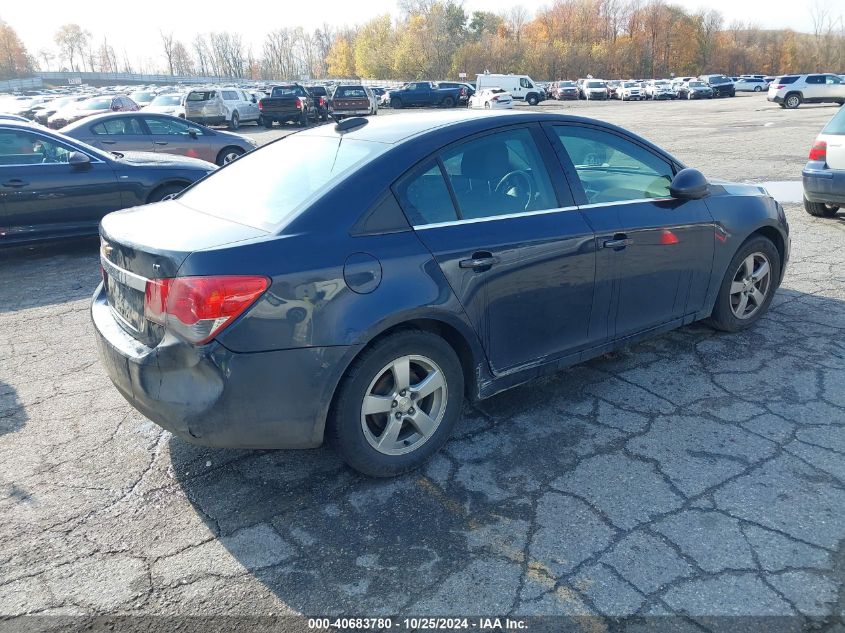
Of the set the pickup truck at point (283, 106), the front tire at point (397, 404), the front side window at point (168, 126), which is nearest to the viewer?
the front tire at point (397, 404)

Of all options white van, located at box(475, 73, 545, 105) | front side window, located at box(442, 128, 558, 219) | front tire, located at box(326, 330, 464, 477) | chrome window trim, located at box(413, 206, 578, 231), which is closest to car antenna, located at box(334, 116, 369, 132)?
front side window, located at box(442, 128, 558, 219)

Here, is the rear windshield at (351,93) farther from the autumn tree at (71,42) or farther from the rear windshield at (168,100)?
the autumn tree at (71,42)

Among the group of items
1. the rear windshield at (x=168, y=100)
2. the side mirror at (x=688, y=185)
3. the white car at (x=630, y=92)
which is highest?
the white car at (x=630, y=92)

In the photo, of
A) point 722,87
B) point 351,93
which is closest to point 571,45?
point 722,87

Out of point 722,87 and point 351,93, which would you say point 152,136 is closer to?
point 351,93

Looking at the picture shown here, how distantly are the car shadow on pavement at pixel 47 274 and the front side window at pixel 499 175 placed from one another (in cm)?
433

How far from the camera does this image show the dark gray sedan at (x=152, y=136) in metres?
11.4

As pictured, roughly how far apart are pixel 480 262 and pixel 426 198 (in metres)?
0.40

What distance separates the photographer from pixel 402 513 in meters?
2.81

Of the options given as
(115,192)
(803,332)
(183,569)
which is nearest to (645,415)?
(803,332)

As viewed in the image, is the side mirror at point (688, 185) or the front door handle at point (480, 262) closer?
the front door handle at point (480, 262)

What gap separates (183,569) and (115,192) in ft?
20.0

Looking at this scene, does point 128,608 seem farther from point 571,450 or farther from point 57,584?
point 571,450

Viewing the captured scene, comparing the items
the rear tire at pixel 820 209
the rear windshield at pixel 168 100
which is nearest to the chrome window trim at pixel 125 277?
the rear tire at pixel 820 209
